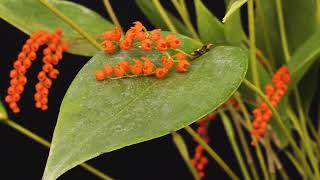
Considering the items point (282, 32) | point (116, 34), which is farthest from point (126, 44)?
point (282, 32)

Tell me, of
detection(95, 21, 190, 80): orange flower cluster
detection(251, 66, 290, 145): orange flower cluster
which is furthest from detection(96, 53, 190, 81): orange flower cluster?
detection(251, 66, 290, 145): orange flower cluster

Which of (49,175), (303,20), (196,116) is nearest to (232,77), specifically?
(196,116)

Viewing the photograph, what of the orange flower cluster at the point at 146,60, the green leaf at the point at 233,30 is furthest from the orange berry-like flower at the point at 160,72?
the green leaf at the point at 233,30

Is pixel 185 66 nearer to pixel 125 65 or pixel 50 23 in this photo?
pixel 125 65

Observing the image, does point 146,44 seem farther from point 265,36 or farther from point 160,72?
point 265,36

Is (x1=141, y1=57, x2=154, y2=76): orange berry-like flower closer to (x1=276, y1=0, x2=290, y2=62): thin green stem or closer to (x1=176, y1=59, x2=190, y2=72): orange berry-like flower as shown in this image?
(x1=176, y1=59, x2=190, y2=72): orange berry-like flower

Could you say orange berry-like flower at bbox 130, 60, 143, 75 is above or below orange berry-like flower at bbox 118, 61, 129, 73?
below

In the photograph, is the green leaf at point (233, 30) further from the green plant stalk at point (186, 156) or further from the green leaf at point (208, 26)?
the green plant stalk at point (186, 156)
